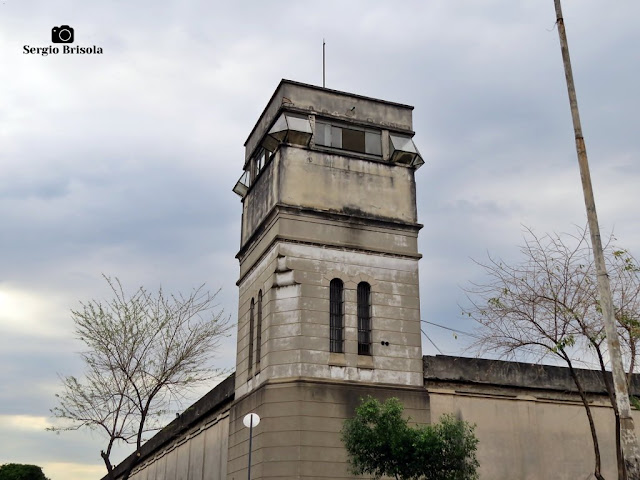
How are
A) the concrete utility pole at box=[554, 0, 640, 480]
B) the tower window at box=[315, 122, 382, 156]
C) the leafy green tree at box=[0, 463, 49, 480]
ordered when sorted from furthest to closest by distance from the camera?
the leafy green tree at box=[0, 463, 49, 480] → the tower window at box=[315, 122, 382, 156] → the concrete utility pole at box=[554, 0, 640, 480]

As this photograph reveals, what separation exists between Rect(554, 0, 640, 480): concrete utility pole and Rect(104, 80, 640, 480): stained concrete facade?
8925 millimetres

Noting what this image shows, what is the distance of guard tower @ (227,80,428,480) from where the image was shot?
20953 mm

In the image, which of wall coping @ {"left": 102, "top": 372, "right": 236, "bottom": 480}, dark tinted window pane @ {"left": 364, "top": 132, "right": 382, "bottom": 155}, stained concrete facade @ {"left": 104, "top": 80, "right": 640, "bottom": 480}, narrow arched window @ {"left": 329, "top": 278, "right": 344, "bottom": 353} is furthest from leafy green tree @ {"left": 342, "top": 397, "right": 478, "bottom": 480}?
dark tinted window pane @ {"left": 364, "top": 132, "right": 382, "bottom": 155}

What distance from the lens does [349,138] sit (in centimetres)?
2480

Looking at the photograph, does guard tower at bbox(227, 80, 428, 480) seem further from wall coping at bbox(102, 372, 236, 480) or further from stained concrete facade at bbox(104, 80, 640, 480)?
wall coping at bbox(102, 372, 236, 480)

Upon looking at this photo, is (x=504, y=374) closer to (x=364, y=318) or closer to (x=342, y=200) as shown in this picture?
(x=364, y=318)

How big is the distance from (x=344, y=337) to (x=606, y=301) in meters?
9.48

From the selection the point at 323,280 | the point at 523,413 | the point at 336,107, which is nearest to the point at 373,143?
the point at 336,107

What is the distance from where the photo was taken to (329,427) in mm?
20812

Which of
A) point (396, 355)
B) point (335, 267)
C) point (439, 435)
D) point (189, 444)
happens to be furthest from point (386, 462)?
point (189, 444)

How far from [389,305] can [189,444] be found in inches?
549

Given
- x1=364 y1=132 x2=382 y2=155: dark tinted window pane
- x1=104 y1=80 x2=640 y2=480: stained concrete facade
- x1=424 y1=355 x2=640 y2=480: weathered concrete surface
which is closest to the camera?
x1=104 y1=80 x2=640 y2=480: stained concrete facade

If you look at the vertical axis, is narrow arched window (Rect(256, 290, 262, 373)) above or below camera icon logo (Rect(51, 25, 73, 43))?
below

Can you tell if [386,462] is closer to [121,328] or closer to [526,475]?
[526,475]
